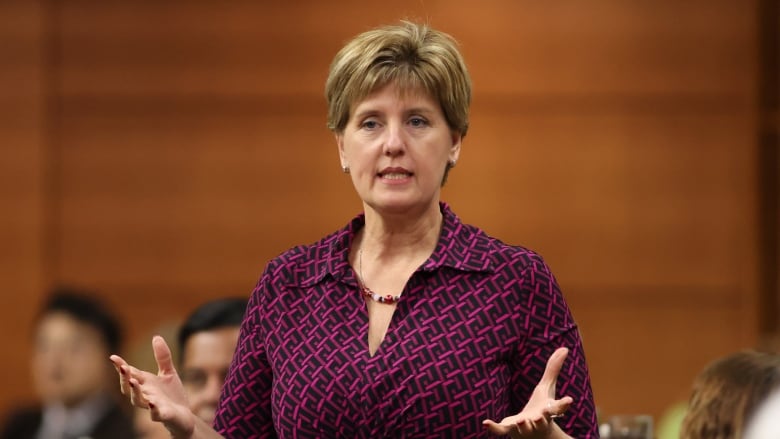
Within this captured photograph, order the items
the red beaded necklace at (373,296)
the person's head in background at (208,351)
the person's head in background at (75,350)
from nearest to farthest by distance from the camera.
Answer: the red beaded necklace at (373,296) < the person's head in background at (208,351) < the person's head in background at (75,350)

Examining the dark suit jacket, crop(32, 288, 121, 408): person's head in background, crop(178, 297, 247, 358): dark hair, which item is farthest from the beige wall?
crop(178, 297, 247, 358): dark hair

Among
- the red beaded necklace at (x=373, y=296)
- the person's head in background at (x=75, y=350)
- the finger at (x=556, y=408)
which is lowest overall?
the person's head in background at (x=75, y=350)

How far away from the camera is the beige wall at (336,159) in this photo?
5477 millimetres

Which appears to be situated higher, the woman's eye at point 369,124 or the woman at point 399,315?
the woman's eye at point 369,124

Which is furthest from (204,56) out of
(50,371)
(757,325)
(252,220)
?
(757,325)

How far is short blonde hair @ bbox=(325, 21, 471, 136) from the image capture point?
1.87 m

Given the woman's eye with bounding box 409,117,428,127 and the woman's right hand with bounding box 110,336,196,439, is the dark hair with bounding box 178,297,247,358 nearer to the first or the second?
the woman's right hand with bounding box 110,336,196,439

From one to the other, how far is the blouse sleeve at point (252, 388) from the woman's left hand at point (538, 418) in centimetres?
40

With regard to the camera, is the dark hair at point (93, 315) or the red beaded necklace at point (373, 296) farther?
the dark hair at point (93, 315)

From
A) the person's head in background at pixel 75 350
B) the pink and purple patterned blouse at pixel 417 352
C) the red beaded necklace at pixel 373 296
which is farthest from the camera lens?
the person's head in background at pixel 75 350

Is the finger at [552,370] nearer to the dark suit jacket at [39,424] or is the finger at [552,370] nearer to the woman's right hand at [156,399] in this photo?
the woman's right hand at [156,399]

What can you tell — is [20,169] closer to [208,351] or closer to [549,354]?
[208,351]

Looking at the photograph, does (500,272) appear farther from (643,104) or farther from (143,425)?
(643,104)

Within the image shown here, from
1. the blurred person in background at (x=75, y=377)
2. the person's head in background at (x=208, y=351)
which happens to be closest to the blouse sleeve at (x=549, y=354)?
the person's head in background at (x=208, y=351)
